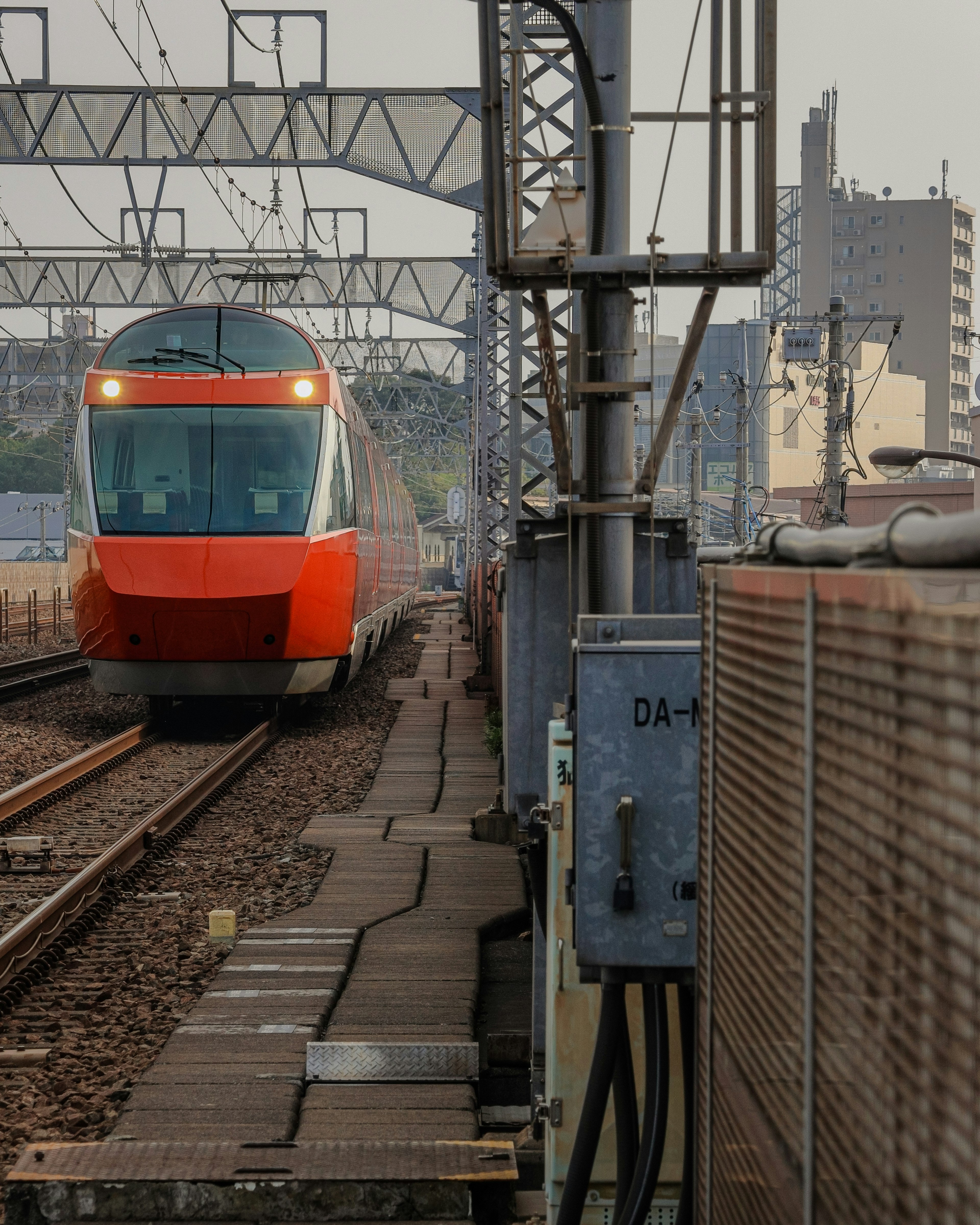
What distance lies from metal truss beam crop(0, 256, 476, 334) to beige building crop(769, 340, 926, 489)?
5423cm

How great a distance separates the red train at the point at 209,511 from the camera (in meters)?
12.2

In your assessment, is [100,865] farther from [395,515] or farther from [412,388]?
[412,388]

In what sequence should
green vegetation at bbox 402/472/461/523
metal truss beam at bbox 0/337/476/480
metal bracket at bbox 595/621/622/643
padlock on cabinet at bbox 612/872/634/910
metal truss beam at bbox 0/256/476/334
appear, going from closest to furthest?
padlock on cabinet at bbox 612/872/634/910, metal bracket at bbox 595/621/622/643, metal truss beam at bbox 0/256/476/334, metal truss beam at bbox 0/337/476/480, green vegetation at bbox 402/472/461/523

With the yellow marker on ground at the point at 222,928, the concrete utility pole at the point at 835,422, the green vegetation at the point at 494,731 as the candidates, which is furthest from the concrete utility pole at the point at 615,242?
the concrete utility pole at the point at 835,422

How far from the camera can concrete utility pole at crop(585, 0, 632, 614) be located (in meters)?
4.79

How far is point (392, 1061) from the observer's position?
185 inches

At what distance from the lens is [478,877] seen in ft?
24.3

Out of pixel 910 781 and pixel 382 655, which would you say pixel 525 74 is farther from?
pixel 382 655

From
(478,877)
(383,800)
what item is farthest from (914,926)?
(383,800)

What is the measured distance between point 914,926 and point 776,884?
0.60 m

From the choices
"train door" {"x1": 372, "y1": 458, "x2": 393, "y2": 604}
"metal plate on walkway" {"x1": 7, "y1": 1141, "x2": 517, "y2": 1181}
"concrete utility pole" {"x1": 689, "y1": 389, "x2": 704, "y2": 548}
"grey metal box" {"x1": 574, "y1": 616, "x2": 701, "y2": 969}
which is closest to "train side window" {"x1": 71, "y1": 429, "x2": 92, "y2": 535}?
"train door" {"x1": 372, "y1": 458, "x2": 393, "y2": 604}

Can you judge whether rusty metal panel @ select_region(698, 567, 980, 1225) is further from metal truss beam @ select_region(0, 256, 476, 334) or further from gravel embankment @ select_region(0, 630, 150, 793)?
metal truss beam @ select_region(0, 256, 476, 334)

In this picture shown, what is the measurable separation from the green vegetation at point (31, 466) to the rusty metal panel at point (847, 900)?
78.9m

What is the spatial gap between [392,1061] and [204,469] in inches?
338
